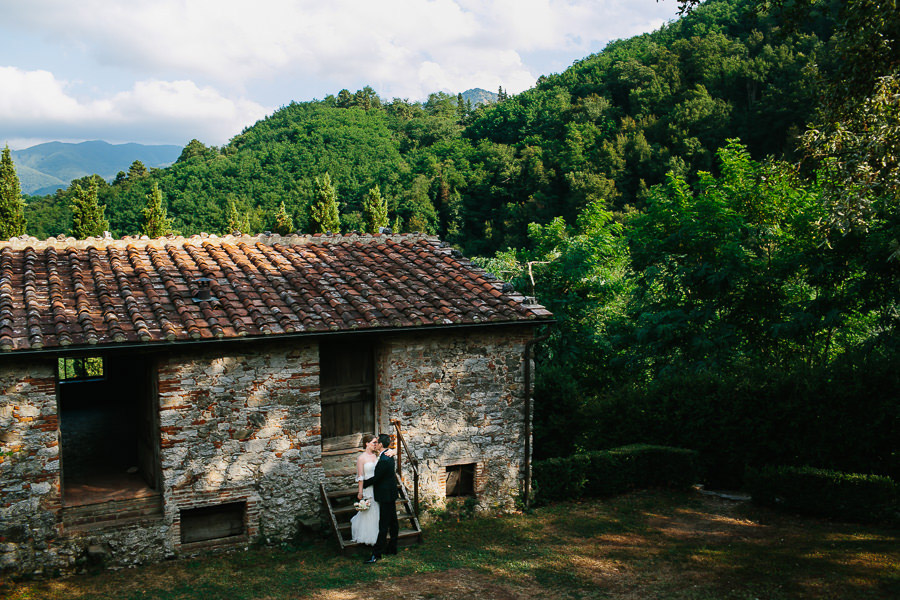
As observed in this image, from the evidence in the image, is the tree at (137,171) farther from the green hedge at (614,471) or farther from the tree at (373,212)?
the green hedge at (614,471)

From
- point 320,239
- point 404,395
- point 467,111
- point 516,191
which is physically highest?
point 467,111

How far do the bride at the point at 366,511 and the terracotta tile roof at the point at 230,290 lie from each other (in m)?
1.77

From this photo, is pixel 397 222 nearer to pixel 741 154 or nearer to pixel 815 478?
pixel 741 154

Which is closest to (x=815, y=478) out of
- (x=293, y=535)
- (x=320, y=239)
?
(x=293, y=535)

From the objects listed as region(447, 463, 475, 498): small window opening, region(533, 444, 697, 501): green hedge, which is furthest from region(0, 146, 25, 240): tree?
region(533, 444, 697, 501): green hedge

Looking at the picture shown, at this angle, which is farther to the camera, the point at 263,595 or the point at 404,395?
the point at 404,395

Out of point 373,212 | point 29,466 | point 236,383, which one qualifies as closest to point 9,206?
point 29,466

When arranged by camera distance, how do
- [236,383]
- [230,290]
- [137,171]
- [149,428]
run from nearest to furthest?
[236,383] < [149,428] < [230,290] < [137,171]

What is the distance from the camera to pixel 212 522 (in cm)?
895

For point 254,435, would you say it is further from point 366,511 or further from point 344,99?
point 344,99

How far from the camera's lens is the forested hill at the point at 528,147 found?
3941 centimetres

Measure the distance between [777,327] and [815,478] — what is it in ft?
16.7

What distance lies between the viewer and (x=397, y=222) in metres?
52.2

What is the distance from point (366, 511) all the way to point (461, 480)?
2.46m
